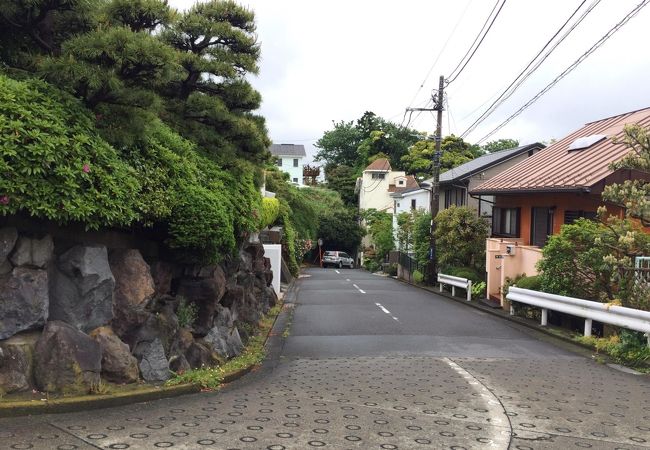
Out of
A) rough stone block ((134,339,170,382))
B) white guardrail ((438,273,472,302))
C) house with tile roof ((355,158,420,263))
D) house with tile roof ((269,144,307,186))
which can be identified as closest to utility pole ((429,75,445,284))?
white guardrail ((438,273,472,302))

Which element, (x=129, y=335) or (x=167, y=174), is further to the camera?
(x=167, y=174)

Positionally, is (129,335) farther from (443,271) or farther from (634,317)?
(443,271)

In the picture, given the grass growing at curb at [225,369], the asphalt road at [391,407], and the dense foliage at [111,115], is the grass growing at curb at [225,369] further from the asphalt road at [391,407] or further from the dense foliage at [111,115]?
the dense foliage at [111,115]

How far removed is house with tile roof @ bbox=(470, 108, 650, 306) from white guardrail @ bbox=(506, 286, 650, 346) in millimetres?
2264

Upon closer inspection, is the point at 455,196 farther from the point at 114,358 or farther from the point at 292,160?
the point at 292,160

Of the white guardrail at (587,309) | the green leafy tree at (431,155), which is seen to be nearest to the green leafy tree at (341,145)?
the green leafy tree at (431,155)

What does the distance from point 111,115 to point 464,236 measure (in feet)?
61.9

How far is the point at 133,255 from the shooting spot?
22.3ft

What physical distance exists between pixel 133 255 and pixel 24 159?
1.99 meters

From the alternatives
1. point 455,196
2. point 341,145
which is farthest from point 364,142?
point 455,196

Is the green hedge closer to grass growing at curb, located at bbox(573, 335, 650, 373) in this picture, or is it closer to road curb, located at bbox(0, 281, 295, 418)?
road curb, located at bbox(0, 281, 295, 418)

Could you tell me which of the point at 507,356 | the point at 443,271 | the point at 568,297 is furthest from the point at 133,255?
the point at 443,271

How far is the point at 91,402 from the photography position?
5516 millimetres

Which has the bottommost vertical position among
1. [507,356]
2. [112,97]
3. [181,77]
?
[507,356]
